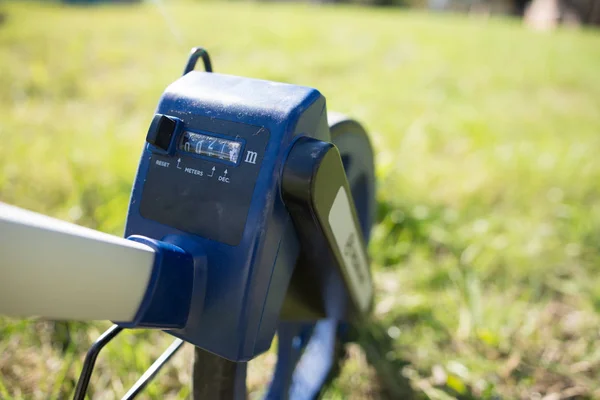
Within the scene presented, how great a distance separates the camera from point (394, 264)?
1.44 metres

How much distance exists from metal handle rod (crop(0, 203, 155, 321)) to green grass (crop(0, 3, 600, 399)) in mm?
552

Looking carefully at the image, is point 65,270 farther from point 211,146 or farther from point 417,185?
point 417,185

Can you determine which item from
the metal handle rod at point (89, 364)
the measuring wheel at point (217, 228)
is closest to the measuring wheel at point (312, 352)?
the measuring wheel at point (217, 228)

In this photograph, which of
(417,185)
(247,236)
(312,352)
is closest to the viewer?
(247,236)

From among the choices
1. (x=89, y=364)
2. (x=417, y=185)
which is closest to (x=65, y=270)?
(x=89, y=364)

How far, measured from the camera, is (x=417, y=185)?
1828 millimetres

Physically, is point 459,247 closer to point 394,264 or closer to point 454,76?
point 394,264

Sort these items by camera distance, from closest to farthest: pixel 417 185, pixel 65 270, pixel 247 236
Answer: pixel 65 270 < pixel 247 236 < pixel 417 185

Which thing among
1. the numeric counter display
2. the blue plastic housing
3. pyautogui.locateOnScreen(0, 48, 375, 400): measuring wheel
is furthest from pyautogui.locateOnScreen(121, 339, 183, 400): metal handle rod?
the numeric counter display

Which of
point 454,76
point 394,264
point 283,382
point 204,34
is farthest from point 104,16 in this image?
point 283,382

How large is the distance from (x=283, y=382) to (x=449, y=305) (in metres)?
0.60

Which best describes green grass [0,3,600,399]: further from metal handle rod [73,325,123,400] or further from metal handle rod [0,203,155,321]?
metal handle rod [0,203,155,321]

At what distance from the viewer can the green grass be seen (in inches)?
41.5

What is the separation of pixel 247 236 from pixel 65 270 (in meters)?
0.20
